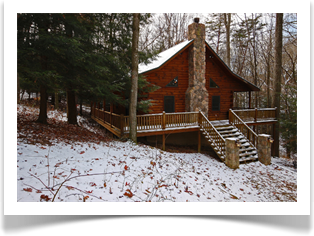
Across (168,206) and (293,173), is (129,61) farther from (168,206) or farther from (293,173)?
(293,173)

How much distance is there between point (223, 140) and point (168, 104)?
4928mm

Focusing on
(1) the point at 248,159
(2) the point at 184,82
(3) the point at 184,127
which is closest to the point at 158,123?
(3) the point at 184,127

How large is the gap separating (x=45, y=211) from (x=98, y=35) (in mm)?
7032

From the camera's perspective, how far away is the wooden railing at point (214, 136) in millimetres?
9014

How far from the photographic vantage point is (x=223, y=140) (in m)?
8.87

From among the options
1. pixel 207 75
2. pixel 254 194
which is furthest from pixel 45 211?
pixel 207 75

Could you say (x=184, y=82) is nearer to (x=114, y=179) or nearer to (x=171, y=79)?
(x=171, y=79)

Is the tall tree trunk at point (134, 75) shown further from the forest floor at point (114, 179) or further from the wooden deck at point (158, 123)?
the forest floor at point (114, 179)

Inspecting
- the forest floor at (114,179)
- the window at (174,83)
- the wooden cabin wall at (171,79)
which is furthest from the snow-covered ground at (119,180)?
the window at (174,83)

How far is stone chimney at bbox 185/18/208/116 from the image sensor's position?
12.3 meters

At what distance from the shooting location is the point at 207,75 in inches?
535

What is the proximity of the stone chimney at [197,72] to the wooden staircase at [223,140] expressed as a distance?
6.47 ft

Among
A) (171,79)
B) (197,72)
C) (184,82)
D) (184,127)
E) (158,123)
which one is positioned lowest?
(184,127)

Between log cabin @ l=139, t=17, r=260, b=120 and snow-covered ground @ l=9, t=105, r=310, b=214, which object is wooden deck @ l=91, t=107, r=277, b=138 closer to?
log cabin @ l=139, t=17, r=260, b=120
